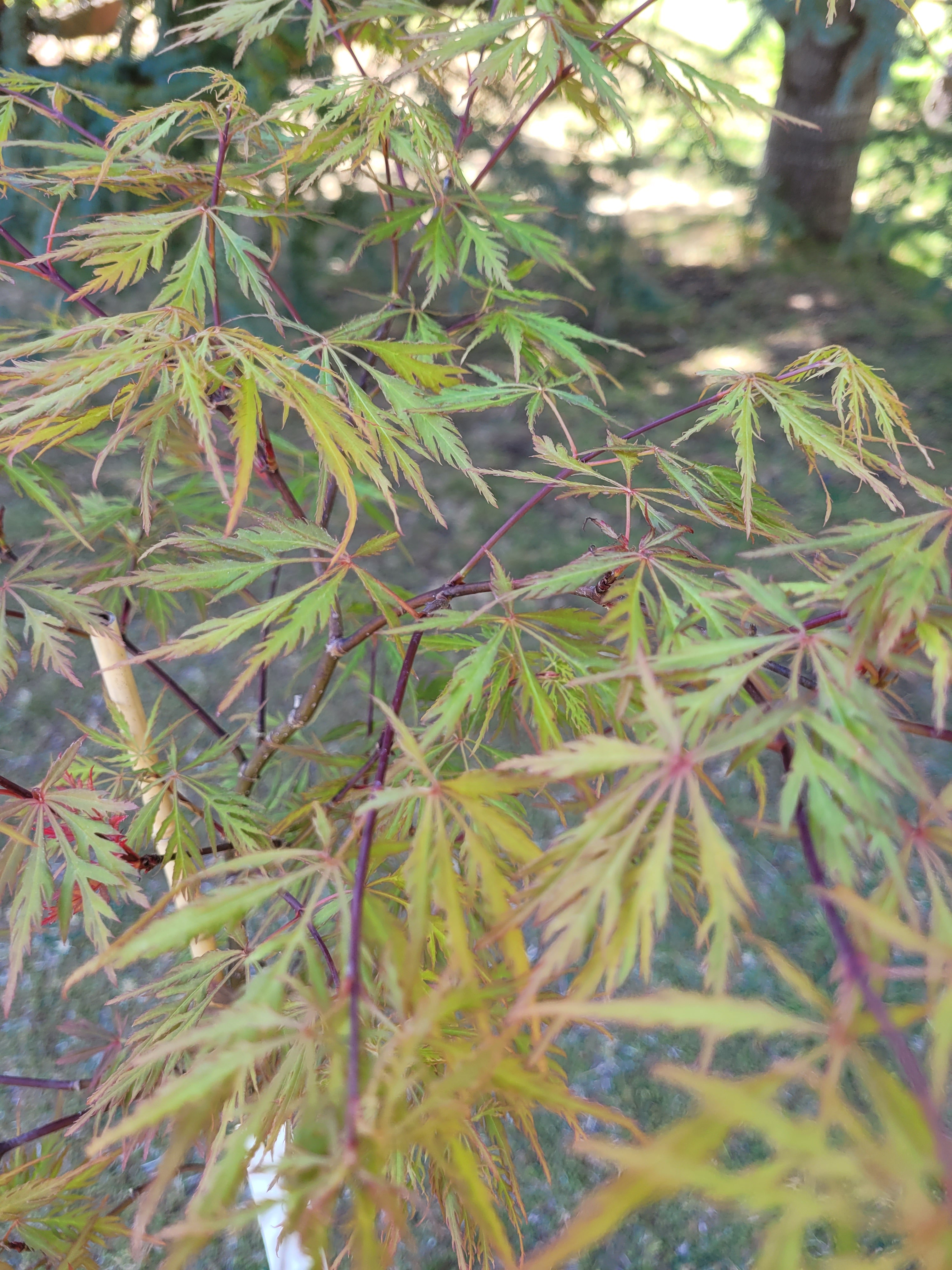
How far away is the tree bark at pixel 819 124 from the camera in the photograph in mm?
3039

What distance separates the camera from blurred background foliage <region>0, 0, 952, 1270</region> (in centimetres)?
147

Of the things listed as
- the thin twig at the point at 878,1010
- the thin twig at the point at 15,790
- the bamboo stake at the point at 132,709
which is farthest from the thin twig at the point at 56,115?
the thin twig at the point at 878,1010

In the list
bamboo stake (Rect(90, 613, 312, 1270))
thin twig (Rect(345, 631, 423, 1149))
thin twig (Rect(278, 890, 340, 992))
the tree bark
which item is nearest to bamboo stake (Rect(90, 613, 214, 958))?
bamboo stake (Rect(90, 613, 312, 1270))

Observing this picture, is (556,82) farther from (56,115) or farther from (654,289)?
(654,289)

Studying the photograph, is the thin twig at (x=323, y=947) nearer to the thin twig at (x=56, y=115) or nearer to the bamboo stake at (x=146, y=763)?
the bamboo stake at (x=146, y=763)

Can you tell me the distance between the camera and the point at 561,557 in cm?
267

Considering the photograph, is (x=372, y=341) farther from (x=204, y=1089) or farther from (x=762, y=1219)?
(x=762, y=1219)

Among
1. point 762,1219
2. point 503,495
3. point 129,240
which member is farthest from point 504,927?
point 503,495

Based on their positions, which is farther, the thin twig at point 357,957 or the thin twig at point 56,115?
the thin twig at point 56,115

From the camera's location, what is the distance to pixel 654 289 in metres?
3.35

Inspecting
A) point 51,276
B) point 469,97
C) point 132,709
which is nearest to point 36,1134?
point 132,709

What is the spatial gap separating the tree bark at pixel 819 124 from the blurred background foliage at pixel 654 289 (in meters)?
0.06

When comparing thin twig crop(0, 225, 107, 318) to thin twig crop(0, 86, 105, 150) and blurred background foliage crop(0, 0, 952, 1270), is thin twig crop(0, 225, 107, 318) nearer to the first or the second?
thin twig crop(0, 86, 105, 150)

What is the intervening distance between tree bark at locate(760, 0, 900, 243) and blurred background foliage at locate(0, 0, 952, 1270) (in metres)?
0.06
